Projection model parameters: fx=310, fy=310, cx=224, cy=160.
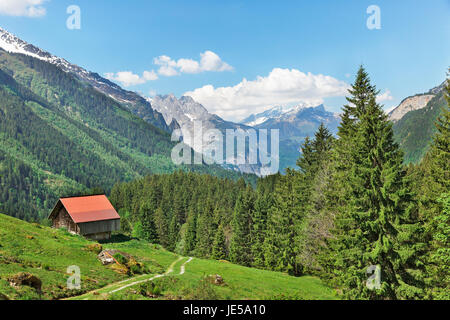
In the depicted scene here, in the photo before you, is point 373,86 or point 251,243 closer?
point 373,86

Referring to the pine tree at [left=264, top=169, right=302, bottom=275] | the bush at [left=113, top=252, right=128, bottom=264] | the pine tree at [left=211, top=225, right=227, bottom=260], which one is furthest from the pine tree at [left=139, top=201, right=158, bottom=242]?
the bush at [left=113, top=252, right=128, bottom=264]

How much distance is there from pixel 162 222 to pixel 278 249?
5633cm

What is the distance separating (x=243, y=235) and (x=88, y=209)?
3339 cm

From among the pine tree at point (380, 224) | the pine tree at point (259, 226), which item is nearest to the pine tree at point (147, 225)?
the pine tree at point (259, 226)

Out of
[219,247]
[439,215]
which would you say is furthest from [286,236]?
[219,247]

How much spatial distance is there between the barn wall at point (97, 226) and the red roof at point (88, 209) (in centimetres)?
78

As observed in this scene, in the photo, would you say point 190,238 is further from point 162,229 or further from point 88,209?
point 88,209

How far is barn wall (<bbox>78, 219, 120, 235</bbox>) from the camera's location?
5649cm

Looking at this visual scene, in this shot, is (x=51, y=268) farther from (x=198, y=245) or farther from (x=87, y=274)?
(x=198, y=245)

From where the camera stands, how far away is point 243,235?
70.9 meters

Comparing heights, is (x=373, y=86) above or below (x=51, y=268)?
above
